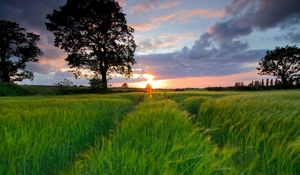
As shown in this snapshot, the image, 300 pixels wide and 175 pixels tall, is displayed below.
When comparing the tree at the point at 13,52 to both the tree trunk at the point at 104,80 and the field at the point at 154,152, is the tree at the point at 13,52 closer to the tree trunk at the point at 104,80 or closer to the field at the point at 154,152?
the tree trunk at the point at 104,80

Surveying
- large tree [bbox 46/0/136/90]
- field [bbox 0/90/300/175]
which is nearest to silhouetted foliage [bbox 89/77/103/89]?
large tree [bbox 46/0/136/90]

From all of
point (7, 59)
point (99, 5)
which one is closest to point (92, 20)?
point (99, 5)

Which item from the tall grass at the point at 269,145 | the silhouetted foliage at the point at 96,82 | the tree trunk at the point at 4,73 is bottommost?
the tall grass at the point at 269,145

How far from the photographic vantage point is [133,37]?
1767 inches

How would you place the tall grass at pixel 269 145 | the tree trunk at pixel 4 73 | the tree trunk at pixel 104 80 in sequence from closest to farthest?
1. the tall grass at pixel 269 145
2. the tree trunk at pixel 104 80
3. the tree trunk at pixel 4 73

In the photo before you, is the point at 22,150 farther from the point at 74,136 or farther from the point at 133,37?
the point at 133,37

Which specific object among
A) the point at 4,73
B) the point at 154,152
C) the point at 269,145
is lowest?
the point at 269,145

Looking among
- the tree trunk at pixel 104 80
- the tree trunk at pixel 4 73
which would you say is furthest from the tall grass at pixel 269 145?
the tree trunk at pixel 4 73

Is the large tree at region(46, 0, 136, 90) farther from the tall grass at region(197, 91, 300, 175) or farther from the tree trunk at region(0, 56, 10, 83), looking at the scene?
the tall grass at region(197, 91, 300, 175)

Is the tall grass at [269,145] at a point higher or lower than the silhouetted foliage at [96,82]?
lower

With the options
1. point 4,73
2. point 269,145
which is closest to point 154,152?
point 269,145

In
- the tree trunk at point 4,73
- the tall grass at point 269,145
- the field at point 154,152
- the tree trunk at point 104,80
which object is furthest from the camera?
the tree trunk at point 4,73

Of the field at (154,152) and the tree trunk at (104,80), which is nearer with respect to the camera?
the field at (154,152)

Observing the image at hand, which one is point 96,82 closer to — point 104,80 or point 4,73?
point 104,80
